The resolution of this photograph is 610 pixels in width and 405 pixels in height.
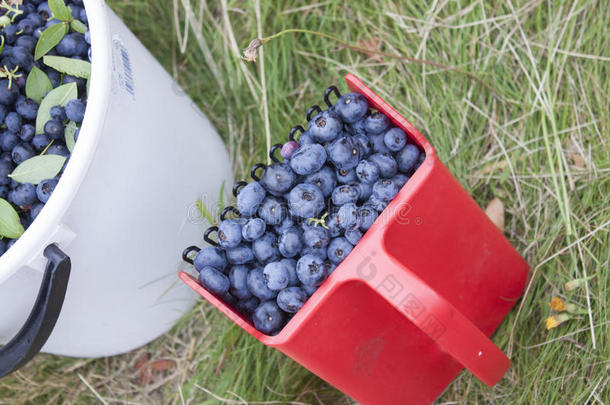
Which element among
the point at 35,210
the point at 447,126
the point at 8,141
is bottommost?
the point at 447,126

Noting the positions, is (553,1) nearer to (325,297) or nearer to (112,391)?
(325,297)

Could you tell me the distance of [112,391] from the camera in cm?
166

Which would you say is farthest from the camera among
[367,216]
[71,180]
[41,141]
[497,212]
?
[497,212]

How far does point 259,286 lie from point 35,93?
0.61 m

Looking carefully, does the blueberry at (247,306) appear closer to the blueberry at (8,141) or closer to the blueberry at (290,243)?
the blueberry at (290,243)

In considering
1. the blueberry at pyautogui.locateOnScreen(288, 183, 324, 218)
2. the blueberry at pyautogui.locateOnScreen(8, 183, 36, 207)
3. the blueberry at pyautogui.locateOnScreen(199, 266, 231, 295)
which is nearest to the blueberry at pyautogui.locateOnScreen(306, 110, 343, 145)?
the blueberry at pyautogui.locateOnScreen(288, 183, 324, 218)

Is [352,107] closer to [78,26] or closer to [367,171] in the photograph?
[367,171]

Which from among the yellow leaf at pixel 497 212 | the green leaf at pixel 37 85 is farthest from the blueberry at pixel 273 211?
the yellow leaf at pixel 497 212

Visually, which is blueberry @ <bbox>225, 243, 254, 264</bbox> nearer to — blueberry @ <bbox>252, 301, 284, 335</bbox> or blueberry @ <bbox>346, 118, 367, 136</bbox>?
blueberry @ <bbox>252, 301, 284, 335</bbox>

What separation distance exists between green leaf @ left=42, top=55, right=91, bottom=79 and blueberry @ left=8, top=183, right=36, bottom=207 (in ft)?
0.78

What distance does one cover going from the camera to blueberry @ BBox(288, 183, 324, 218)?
1.00 meters

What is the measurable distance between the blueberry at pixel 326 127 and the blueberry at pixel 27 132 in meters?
0.55

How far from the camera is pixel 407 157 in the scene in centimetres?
104

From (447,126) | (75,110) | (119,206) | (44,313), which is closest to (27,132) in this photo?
(75,110)
